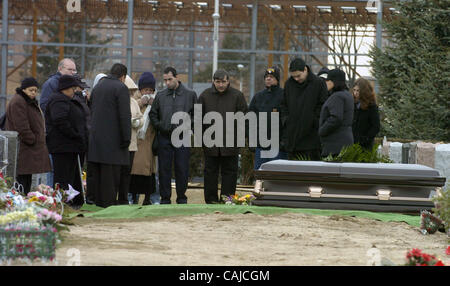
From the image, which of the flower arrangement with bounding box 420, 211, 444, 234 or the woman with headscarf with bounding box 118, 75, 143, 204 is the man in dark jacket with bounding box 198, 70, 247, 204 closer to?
the woman with headscarf with bounding box 118, 75, 143, 204

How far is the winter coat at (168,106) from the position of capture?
12.0m

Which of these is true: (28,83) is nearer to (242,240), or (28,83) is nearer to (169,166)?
(169,166)

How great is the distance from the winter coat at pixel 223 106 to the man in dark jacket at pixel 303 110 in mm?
838

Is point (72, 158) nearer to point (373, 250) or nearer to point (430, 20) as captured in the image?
point (373, 250)

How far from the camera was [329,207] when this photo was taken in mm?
9938

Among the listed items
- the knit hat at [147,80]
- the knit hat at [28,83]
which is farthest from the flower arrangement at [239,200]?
the knit hat at [28,83]

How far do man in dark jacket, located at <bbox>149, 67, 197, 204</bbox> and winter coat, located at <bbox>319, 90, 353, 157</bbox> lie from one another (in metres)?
2.07

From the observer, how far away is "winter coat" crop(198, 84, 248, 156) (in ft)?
39.4

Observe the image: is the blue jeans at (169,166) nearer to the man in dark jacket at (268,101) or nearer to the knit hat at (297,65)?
the man in dark jacket at (268,101)

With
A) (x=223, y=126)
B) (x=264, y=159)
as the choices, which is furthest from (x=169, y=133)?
(x=264, y=159)

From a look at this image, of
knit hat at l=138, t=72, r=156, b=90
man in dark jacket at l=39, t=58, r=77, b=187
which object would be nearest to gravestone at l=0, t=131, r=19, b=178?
man in dark jacket at l=39, t=58, r=77, b=187

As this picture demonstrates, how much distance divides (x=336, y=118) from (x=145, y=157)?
296 centimetres
